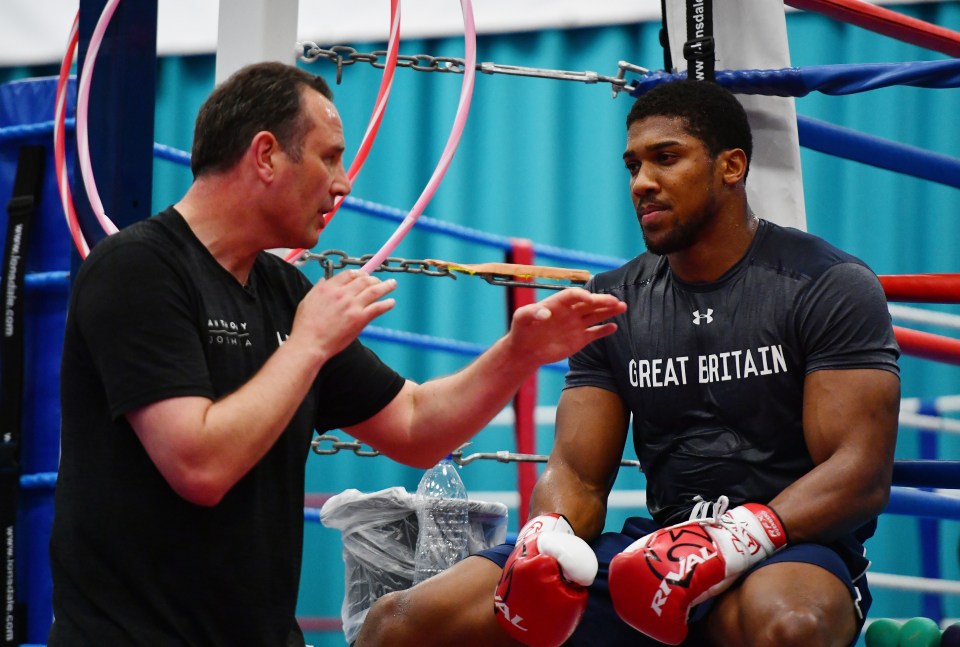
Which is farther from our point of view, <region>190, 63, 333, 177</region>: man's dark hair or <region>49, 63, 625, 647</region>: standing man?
<region>190, 63, 333, 177</region>: man's dark hair

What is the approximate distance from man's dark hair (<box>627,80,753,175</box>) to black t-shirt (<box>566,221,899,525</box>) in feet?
0.61

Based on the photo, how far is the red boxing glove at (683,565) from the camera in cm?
182

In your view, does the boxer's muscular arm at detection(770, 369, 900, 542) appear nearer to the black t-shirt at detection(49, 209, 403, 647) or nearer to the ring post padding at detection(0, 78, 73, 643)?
the black t-shirt at detection(49, 209, 403, 647)

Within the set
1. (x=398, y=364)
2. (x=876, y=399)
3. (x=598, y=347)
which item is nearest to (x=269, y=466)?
(x=598, y=347)

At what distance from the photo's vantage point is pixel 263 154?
1.66 m

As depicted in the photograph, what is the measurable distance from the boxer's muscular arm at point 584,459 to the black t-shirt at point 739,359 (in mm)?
37

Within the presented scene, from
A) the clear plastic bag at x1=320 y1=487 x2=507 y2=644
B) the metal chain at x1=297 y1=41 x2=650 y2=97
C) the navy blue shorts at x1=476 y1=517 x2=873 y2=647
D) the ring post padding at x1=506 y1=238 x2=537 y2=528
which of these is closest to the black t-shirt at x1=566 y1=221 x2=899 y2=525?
the navy blue shorts at x1=476 y1=517 x2=873 y2=647

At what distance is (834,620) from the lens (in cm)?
182

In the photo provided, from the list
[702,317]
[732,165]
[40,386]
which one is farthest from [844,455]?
[40,386]

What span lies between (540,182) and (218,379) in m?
3.35

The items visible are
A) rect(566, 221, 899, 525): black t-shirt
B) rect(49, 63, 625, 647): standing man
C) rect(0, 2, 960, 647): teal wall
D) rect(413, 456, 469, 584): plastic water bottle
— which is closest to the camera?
rect(49, 63, 625, 647): standing man

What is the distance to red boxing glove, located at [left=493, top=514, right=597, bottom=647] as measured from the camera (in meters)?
1.88

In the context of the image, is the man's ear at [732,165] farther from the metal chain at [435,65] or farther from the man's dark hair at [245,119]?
the man's dark hair at [245,119]

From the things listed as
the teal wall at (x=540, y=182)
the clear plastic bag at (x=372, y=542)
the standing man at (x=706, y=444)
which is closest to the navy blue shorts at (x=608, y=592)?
the standing man at (x=706, y=444)
